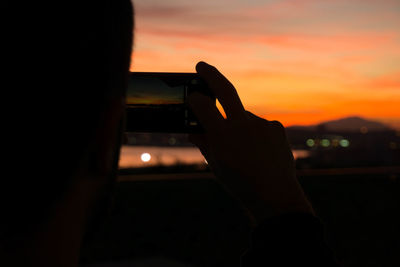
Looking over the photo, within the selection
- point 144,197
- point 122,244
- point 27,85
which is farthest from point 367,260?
point 27,85

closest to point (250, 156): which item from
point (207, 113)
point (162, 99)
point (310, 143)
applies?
point (207, 113)

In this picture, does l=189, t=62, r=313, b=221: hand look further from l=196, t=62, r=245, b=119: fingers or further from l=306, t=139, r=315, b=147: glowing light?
l=306, t=139, r=315, b=147: glowing light

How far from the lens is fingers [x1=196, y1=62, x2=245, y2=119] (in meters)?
1.26

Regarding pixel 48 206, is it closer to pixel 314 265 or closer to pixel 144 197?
pixel 314 265

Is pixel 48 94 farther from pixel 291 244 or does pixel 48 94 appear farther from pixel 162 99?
pixel 162 99

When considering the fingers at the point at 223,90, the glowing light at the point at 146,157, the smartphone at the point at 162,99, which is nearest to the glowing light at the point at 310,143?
the glowing light at the point at 146,157

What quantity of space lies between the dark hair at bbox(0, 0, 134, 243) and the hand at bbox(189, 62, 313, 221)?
0.41 metres

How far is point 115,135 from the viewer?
1.00m

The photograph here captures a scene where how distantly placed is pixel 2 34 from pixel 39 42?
0.07 meters

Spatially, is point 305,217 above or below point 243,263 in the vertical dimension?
above

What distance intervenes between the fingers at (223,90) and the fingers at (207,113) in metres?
0.03

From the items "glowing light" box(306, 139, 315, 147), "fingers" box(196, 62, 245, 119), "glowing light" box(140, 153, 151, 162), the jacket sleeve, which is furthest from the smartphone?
"glowing light" box(306, 139, 315, 147)

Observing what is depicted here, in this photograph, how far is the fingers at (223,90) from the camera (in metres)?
1.26

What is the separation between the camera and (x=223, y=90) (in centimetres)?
132
